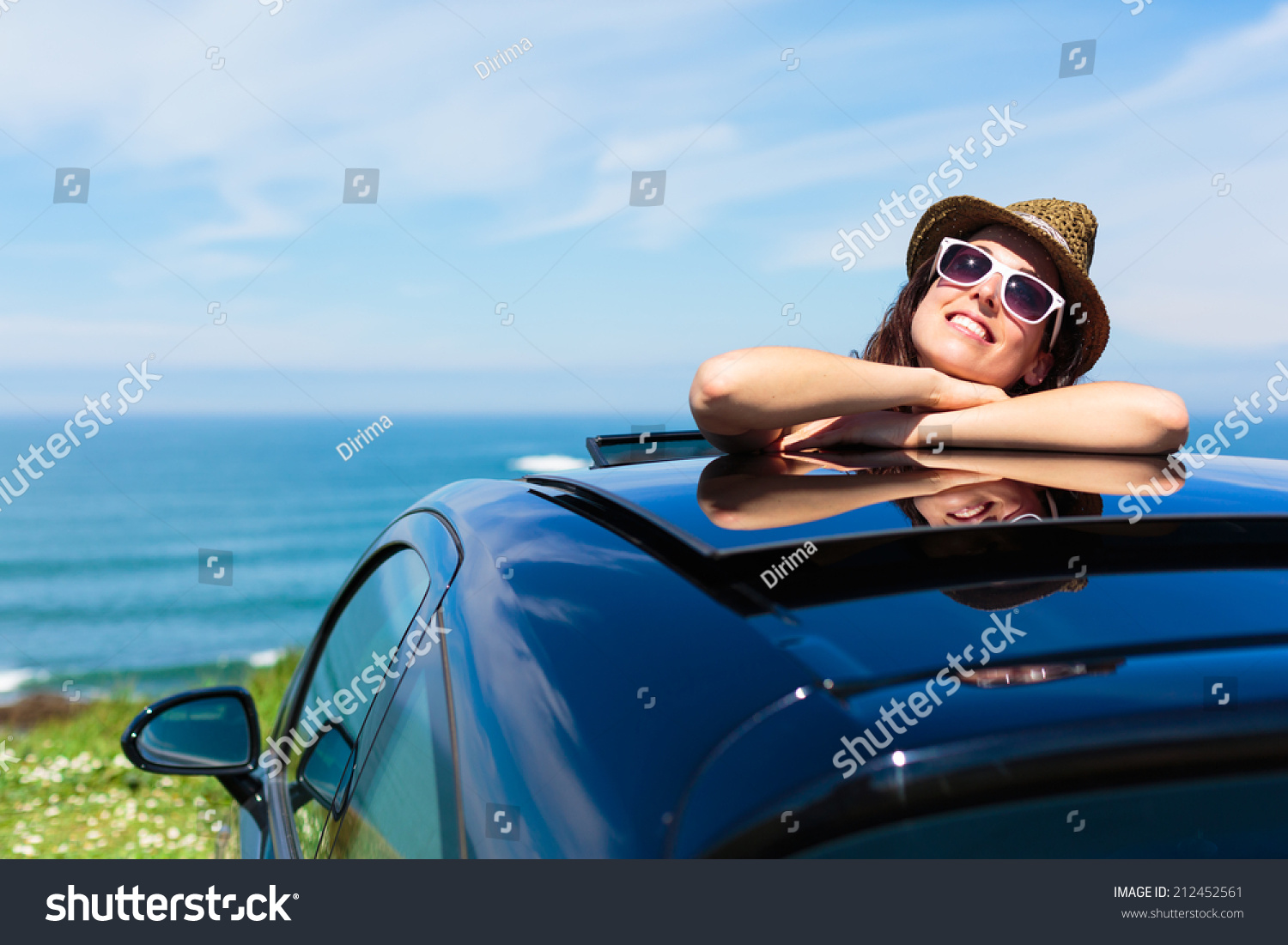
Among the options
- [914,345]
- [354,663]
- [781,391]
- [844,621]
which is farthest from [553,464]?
[844,621]

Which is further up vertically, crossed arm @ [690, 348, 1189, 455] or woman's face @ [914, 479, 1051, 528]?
crossed arm @ [690, 348, 1189, 455]

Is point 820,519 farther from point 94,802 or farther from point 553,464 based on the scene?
point 553,464

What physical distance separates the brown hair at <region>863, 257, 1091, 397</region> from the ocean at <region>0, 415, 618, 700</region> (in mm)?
4428

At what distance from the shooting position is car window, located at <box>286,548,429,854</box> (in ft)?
5.81

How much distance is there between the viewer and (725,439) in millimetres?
2143

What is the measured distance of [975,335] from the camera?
2.47 meters

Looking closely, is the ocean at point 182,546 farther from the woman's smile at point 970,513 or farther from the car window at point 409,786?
the woman's smile at point 970,513

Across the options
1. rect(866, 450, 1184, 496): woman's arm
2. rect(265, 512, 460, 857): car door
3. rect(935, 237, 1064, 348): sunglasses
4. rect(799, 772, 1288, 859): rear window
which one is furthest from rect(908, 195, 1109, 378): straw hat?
rect(799, 772, 1288, 859): rear window

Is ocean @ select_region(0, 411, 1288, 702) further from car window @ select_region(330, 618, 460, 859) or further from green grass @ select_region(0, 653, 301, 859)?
car window @ select_region(330, 618, 460, 859)

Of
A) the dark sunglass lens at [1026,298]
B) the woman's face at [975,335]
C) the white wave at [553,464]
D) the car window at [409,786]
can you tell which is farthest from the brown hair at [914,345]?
the car window at [409,786]

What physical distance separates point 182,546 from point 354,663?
46.4 meters

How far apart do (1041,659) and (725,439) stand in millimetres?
1323

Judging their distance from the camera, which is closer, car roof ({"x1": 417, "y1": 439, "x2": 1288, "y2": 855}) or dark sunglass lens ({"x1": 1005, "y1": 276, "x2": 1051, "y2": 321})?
car roof ({"x1": 417, "y1": 439, "x2": 1288, "y2": 855})

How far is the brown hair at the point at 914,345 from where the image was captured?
2779mm
